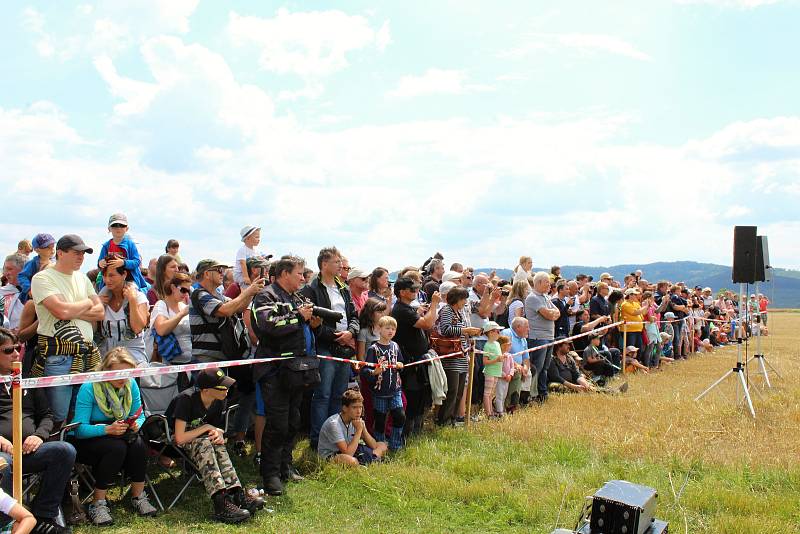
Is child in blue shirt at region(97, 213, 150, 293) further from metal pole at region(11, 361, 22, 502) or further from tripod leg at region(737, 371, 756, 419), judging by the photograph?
tripod leg at region(737, 371, 756, 419)

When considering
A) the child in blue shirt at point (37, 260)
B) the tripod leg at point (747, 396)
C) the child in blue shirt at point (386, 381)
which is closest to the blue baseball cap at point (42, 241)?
the child in blue shirt at point (37, 260)

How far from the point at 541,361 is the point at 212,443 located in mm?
6410

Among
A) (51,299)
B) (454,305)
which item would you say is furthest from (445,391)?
(51,299)

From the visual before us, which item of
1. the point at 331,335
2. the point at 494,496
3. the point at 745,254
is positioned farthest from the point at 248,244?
the point at 745,254

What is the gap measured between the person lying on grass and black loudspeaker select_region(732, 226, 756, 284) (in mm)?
6605

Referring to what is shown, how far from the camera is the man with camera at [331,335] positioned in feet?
24.0

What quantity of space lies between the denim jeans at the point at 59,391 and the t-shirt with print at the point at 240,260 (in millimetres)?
3253

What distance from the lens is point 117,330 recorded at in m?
6.52

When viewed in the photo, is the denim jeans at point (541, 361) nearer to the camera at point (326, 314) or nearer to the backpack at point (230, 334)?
the camera at point (326, 314)

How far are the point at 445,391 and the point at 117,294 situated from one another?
13.5 ft

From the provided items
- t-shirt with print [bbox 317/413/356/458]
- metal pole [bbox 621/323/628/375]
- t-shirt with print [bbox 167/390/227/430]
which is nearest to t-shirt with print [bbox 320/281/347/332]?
t-shirt with print [bbox 317/413/356/458]

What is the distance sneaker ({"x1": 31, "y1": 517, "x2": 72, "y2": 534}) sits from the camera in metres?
4.88

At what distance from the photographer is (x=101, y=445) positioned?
5516mm

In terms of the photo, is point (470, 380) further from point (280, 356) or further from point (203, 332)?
point (203, 332)
